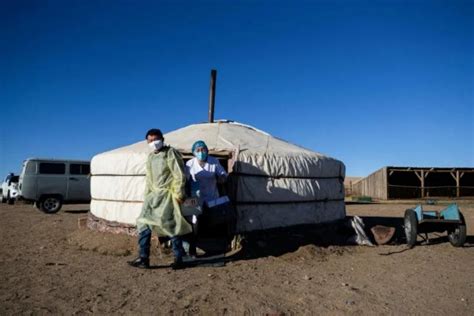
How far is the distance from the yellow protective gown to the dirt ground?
506 mm

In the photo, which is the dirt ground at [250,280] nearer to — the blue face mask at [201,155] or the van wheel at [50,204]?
the blue face mask at [201,155]

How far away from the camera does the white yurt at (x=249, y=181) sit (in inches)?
225

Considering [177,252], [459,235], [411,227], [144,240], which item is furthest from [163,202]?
[459,235]

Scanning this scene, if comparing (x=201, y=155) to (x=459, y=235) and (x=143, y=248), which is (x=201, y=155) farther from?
(x=459, y=235)

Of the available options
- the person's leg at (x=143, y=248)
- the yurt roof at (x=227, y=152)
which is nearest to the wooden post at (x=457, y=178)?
the yurt roof at (x=227, y=152)

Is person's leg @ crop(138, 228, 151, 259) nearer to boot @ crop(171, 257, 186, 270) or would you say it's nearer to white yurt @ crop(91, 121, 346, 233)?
boot @ crop(171, 257, 186, 270)

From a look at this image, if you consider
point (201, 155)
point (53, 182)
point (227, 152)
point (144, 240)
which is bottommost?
point (144, 240)

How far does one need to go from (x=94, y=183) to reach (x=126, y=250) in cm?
197

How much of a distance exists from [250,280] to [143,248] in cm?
125

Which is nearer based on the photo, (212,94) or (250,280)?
(250,280)

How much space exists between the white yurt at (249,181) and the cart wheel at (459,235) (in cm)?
194

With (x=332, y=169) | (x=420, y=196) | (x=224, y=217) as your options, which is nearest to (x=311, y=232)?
(x=332, y=169)

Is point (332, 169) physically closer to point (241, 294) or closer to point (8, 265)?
point (241, 294)

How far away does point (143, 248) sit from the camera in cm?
431
